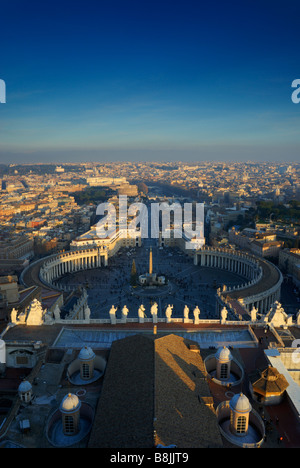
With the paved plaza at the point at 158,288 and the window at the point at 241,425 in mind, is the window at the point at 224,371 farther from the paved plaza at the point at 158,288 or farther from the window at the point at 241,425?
the paved plaza at the point at 158,288

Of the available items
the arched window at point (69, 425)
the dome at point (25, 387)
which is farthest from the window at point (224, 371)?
the dome at point (25, 387)

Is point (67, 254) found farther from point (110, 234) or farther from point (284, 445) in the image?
point (284, 445)

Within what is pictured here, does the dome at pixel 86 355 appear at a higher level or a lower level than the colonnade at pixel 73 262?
higher

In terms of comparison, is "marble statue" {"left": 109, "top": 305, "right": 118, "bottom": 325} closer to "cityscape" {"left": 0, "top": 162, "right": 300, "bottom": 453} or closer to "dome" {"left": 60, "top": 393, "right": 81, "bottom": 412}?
"cityscape" {"left": 0, "top": 162, "right": 300, "bottom": 453}

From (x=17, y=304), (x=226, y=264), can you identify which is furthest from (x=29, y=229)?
(x=17, y=304)

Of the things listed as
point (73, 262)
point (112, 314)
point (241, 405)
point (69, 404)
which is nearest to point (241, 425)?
point (241, 405)
